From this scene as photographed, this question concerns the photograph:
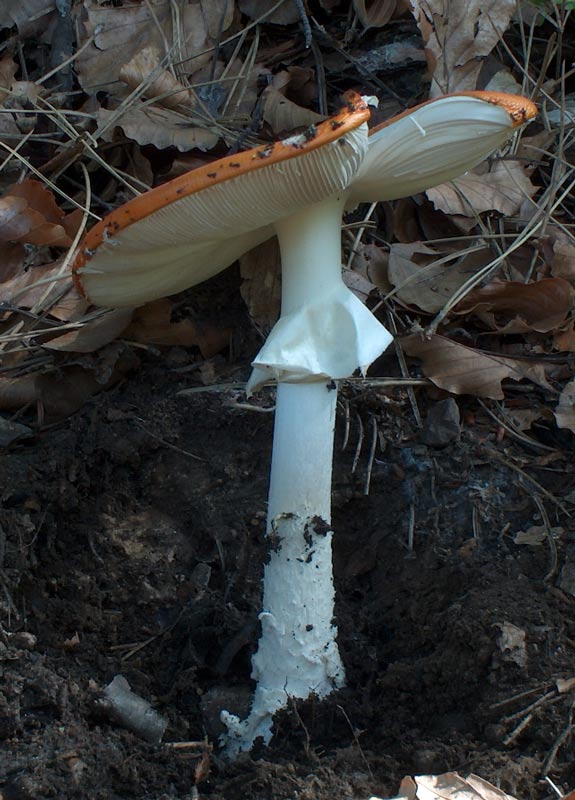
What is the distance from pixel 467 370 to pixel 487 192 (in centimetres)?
85

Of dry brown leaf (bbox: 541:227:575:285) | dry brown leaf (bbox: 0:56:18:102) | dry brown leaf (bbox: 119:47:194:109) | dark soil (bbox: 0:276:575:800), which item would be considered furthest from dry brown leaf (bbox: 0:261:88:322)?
dry brown leaf (bbox: 541:227:575:285)

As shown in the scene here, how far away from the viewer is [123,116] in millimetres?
3309

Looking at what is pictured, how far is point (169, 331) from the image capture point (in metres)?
3.11

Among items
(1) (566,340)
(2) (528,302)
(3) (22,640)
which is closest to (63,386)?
(3) (22,640)

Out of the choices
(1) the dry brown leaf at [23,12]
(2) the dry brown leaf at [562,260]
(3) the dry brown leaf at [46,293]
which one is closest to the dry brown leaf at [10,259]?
(3) the dry brown leaf at [46,293]

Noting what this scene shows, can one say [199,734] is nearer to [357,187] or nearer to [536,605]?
[536,605]

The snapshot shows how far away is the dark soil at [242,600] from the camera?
207cm

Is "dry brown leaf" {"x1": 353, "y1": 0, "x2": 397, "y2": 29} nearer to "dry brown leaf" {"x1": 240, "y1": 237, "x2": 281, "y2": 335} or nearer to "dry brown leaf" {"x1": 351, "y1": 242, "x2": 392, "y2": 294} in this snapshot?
"dry brown leaf" {"x1": 351, "y1": 242, "x2": 392, "y2": 294}

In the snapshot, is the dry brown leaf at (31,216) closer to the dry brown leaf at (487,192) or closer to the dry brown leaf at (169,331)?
the dry brown leaf at (169,331)

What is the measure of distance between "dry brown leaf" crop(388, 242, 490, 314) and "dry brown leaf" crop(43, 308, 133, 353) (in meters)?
1.03

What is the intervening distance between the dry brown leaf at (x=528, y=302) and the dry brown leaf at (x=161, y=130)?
1.19 metres

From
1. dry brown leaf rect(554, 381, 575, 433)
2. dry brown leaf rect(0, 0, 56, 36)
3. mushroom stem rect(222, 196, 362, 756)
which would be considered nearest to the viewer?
mushroom stem rect(222, 196, 362, 756)

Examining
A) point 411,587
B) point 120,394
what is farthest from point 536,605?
point 120,394

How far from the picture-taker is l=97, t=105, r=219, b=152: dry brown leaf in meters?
3.25
